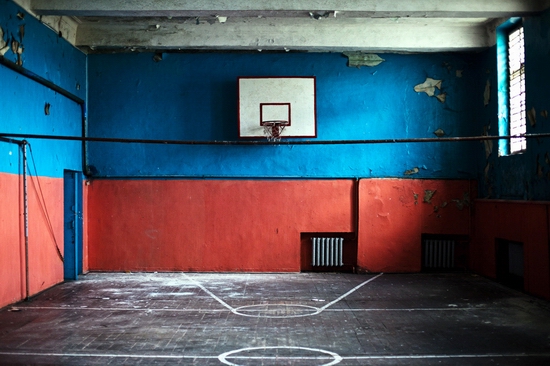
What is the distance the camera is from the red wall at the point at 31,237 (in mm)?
7270

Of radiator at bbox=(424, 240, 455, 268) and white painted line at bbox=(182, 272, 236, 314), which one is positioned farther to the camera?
radiator at bbox=(424, 240, 455, 268)

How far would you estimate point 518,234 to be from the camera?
8.62 m

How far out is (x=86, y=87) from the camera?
1048 cm

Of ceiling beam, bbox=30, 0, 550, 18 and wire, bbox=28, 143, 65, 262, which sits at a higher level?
ceiling beam, bbox=30, 0, 550, 18

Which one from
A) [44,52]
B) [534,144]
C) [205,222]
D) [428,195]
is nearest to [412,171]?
[428,195]

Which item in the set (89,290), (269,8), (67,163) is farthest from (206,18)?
(89,290)

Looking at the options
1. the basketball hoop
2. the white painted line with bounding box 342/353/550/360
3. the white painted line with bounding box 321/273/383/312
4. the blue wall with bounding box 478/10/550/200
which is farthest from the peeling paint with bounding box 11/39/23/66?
the blue wall with bounding box 478/10/550/200

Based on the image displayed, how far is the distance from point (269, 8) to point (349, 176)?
365 centimetres

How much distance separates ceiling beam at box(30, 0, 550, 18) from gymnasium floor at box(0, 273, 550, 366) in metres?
3.98

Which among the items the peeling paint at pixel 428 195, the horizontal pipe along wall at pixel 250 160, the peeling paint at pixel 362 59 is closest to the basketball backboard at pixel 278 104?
the horizontal pipe along wall at pixel 250 160

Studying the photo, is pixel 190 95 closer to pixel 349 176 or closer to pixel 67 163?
pixel 67 163

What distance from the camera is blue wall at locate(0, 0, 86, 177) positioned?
738 centimetres

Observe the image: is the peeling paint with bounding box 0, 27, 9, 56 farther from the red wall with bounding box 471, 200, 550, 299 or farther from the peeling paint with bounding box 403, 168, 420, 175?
the red wall with bounding box 471, 200, 550, 299

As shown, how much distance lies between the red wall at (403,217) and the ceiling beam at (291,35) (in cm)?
244
